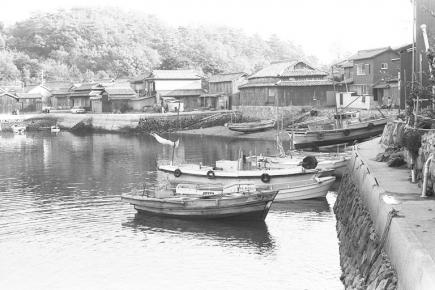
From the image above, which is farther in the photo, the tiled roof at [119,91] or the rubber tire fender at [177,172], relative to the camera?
the tiled roof at [119,91]

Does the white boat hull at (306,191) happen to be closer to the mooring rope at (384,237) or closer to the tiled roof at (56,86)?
the mooring rope at (384,237)

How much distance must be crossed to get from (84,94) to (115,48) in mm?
39573

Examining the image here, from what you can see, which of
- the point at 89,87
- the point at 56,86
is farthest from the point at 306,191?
the point at 56,86

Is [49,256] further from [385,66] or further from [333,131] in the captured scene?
[385,66]

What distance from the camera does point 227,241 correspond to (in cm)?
2164

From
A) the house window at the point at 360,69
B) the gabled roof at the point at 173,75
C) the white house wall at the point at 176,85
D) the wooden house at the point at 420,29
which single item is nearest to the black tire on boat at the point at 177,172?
the wooden house at the point at 420,29

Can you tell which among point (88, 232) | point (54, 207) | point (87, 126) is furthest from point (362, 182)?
point (87, 126)

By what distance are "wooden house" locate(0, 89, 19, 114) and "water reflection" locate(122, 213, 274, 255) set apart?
79472mm

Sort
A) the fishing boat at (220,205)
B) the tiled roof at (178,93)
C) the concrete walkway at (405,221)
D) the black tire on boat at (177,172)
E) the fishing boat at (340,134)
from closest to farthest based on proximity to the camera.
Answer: the concrete walkway at (405,221) < the fishing boat at (220,205) < the black tire on boat at (177,172) < the fishing boat at (340,134) < the tiled roof at (178,93)

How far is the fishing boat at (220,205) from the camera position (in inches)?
923

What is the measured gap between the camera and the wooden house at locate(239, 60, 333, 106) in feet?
213

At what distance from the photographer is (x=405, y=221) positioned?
13.3 m

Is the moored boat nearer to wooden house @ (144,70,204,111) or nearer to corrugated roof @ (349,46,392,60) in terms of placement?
corrugated roof @ (349,46,392,60)

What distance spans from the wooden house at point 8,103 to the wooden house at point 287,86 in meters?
44.2
